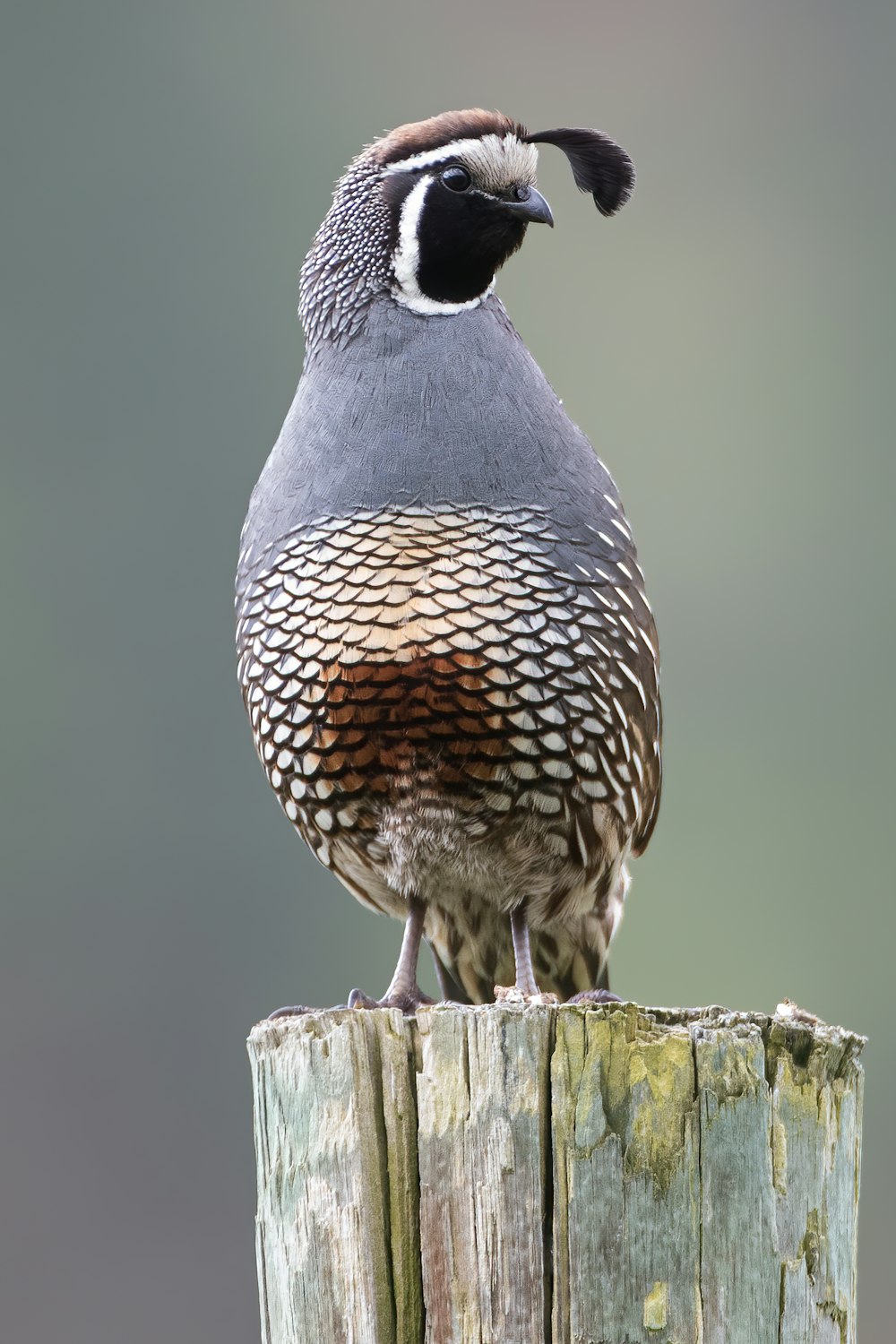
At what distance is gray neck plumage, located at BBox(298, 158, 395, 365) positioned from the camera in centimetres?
463

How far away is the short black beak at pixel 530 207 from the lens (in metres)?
4.55

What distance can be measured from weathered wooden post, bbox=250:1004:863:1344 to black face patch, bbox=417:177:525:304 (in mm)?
1978

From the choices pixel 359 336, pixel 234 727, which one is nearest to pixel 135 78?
pixel 234 727

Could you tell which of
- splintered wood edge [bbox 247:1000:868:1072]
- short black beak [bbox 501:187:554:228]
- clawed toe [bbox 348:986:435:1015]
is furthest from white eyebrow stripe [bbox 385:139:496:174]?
splintered wood edge [bbox 247:1000:868:1072]

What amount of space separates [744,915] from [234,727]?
4109mm

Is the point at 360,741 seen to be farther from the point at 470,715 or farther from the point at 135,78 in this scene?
the point at 135,78

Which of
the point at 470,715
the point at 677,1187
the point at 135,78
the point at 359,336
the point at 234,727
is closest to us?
the point at 677,1187

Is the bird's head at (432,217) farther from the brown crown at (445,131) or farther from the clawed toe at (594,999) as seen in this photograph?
the clawed toe at (594,999)

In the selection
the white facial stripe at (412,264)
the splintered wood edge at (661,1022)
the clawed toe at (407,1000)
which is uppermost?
the white facial stripe at (412,264)

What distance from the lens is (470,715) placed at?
4234mm

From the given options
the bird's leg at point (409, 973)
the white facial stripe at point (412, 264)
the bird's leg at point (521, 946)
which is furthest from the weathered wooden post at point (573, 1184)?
the white facial stripe at point (412, 264)

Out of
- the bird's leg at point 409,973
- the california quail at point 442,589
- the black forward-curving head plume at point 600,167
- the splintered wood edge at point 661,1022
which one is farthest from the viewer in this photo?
the black forward-curving head plume at point 600,167

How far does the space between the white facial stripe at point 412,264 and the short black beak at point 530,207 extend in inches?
7.7

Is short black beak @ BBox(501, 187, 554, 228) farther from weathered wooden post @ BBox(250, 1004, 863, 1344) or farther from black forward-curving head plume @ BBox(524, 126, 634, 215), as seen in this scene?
weathered wooden post @ BBox(250, 1004, 863, 1344)
